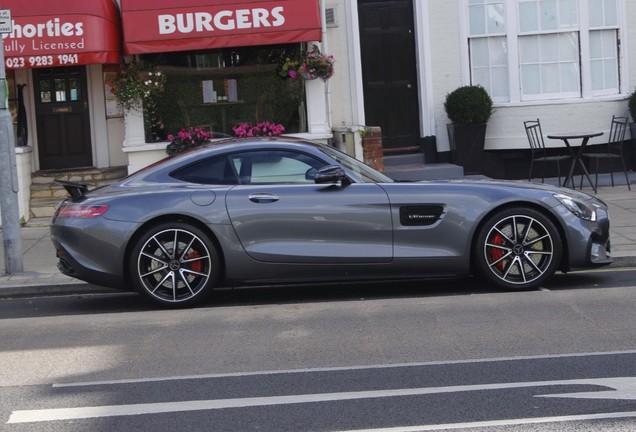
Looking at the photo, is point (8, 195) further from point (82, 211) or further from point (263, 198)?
point (263, 198)

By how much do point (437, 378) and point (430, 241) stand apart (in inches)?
107

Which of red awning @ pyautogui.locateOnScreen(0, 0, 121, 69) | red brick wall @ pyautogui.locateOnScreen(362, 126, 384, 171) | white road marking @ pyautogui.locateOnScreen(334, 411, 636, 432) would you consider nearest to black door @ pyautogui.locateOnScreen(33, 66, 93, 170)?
red awning @ pyautogui.locateOnScreen(0, 0, 121, 69)

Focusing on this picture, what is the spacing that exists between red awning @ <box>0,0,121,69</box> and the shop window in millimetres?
1543

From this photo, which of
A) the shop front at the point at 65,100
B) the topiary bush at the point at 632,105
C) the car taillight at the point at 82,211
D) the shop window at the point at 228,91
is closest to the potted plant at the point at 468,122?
the topiary bush at the point at 632,105

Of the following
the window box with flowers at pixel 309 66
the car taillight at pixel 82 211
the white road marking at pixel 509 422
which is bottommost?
the white road marking at pixel 509 422

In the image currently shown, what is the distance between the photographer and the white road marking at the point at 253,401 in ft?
18.2

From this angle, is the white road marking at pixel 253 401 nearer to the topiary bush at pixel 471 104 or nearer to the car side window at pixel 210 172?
the car side window at pixel 210 172

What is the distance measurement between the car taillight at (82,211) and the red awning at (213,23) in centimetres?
602

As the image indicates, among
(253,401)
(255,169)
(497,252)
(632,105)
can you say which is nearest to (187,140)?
(255,169)

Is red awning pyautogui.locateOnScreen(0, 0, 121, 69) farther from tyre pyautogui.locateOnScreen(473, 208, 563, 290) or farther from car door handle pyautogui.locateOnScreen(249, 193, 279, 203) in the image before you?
tyre pyautogui.locateOnScreen(473, 208, 563, 290)

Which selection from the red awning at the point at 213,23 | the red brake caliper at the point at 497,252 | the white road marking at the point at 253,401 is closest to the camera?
the white road marking at the point at 253,401

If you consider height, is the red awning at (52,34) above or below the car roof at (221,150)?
above

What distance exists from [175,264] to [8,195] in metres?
2.92

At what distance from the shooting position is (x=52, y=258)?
11758 millimetres
